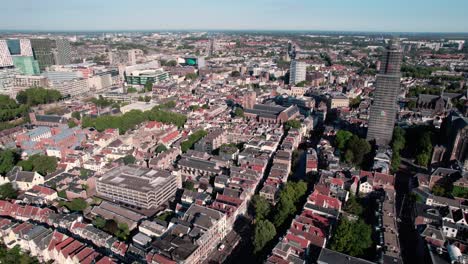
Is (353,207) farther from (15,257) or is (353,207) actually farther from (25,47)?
(25,47)

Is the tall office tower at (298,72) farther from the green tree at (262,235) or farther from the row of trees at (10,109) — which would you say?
the green tree at (262,235)

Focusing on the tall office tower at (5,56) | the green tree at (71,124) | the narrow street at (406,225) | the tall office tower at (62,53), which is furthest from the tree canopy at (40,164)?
the tall office tower at (62,53)

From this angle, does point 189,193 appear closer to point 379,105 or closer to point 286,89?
point 379,105

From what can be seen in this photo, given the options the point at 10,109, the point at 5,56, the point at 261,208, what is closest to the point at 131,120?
the point at 10,109

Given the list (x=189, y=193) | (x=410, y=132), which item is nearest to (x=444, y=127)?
(x=410, y=132)

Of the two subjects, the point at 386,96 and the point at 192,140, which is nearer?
the point at 386,96
